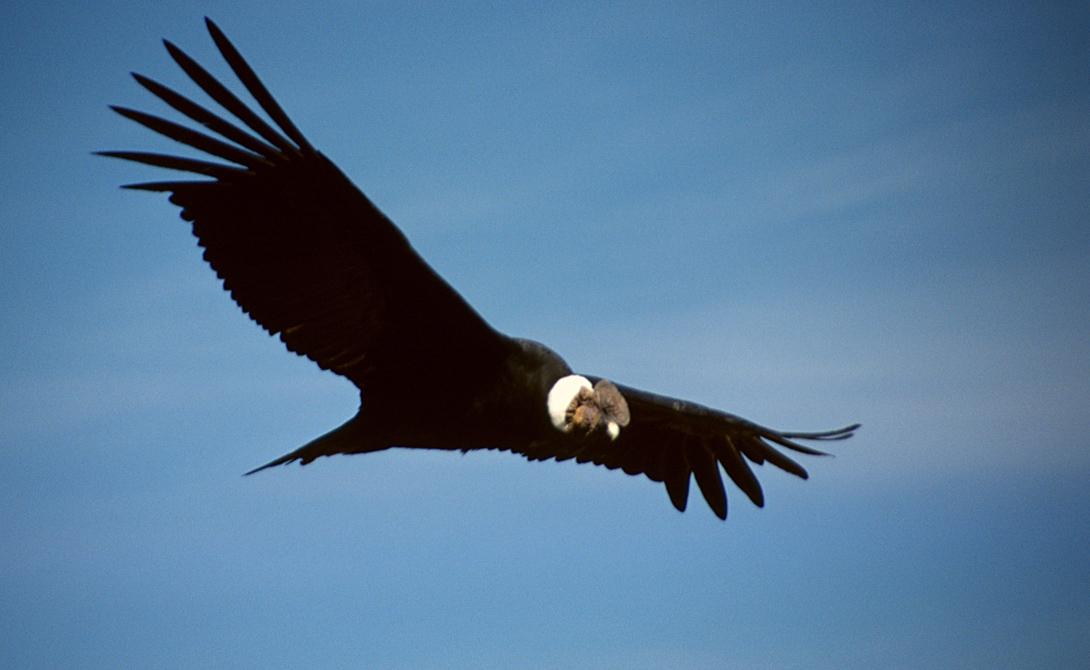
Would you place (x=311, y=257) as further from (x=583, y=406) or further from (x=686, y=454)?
(x=686, y=454)

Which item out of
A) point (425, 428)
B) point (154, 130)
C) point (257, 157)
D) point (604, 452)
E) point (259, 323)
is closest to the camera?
point (154, 130)

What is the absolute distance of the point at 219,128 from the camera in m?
5.36

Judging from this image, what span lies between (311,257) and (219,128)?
3.05 ft

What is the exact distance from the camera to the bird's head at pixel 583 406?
6430mm

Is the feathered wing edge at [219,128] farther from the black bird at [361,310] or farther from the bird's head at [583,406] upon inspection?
the bird's head at [583,406]

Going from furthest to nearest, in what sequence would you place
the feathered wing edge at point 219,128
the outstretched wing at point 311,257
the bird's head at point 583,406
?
the bird's head at point 583,406 → the outstretched wing at point 311,257 → the feathered wing edge at point 219,128

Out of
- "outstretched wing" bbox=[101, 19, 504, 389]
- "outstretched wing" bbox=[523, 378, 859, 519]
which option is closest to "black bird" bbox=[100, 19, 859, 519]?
"outstretched wing" bbox=[101, 19, 504, 389]

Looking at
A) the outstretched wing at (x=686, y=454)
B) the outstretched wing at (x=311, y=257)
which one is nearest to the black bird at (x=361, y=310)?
the outstretched wing at (x=311, y=257)

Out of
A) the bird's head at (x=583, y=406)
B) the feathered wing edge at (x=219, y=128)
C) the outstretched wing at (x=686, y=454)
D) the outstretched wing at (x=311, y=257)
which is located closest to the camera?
the feathered wing edge at (x=219, y=128)

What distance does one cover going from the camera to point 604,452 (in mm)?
7992

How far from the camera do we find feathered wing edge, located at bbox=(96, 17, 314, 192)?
480cm

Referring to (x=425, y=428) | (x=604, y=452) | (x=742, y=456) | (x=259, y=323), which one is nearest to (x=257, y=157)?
(x=259, y=323)

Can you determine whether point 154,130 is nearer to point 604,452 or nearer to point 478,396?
point 478,396

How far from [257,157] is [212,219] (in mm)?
511
